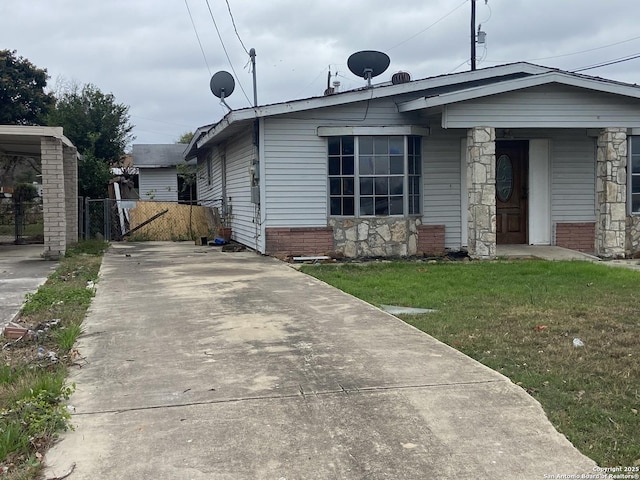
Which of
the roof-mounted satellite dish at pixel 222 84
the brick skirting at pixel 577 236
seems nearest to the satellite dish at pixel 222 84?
the roof-mounted satellite dish at pixel 222 84

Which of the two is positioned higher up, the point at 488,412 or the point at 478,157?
the point at 478,157

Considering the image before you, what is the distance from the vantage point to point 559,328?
6430 mm

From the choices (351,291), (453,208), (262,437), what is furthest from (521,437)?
(453,208)

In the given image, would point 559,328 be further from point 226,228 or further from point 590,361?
point 226,228

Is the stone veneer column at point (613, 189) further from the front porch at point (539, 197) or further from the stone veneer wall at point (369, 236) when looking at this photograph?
the stone veneer wall at point (369, 236)

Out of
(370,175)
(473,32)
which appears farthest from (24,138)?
(473,32)

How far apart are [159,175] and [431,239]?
2059 cm

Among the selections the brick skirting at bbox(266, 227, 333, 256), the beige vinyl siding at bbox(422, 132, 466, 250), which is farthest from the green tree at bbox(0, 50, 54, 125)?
the beige vinyl siding at bbox(422, 132, 466, 250)

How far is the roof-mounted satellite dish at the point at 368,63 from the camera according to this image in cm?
1484

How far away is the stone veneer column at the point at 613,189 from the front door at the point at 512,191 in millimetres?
1609

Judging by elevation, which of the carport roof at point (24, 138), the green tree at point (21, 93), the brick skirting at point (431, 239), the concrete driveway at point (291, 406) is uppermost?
the green tree at point (21, 93)

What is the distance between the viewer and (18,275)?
437 inches

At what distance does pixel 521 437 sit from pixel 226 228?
14.9 m

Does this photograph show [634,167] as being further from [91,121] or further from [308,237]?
[91,121]
